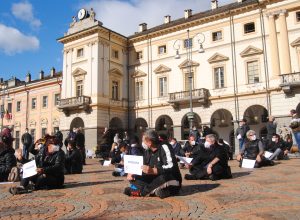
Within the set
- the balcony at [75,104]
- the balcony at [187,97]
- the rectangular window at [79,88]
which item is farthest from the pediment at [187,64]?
the rectangular window at [79,88]

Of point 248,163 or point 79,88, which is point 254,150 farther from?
point 79,88

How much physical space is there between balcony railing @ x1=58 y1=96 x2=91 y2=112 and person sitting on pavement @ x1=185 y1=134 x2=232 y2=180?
2496 cm

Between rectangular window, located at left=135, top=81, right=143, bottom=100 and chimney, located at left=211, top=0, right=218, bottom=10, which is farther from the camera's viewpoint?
rectangular window, located at left=135, top=81, right=143, bottom=100

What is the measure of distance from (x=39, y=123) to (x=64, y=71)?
11572 mm

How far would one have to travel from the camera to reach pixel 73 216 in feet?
17.1

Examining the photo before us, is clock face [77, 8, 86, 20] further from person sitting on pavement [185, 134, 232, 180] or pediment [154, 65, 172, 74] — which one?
person sitting on pavement [185, 134, 232, 180]

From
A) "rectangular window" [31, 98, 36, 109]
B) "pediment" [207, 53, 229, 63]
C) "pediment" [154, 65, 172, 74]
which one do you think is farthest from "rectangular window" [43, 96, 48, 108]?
"pediment" [207, 53, 229, 63]

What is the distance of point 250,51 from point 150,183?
25165mm

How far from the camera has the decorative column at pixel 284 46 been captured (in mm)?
26717

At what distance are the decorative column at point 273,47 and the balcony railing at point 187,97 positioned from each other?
6.34 meters

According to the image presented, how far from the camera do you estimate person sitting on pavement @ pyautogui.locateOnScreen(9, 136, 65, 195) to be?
7.86m

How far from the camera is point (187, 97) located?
31547 millimetres

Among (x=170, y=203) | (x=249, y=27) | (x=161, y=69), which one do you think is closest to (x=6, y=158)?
(x=170, y=203)

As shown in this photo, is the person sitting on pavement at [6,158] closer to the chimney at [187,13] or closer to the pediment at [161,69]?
the pediment at [161,69]
